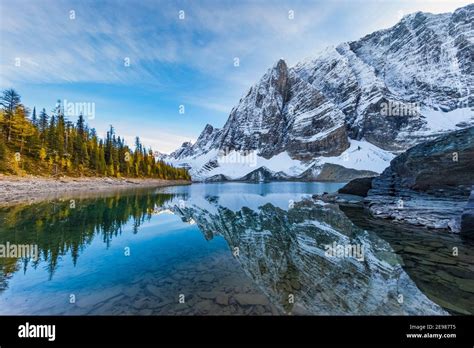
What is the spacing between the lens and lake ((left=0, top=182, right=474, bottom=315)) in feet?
19.9

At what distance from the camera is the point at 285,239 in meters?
13.2

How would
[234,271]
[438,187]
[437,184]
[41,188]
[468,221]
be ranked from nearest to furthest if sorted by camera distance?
[234,271]
[468,221]
[438,187]
[437,184]
[41,188]

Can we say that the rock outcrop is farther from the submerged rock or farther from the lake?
the submerged rock

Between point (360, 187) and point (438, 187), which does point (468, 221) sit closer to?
point (438, 187)

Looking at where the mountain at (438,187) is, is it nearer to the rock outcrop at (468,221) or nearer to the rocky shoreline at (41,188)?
the rock outcrop at (468,221)

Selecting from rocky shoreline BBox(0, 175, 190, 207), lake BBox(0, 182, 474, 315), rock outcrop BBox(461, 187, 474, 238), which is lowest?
lake BBox(0, 182, 474, 315)

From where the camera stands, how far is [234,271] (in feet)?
28.7

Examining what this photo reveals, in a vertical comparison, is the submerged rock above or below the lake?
above

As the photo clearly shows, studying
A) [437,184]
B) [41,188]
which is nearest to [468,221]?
[437,184]

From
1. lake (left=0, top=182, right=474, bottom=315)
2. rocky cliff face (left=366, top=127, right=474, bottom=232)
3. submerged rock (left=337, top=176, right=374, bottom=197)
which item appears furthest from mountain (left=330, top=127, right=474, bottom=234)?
Answer: submerged rock (left=337, top=176, right=374, bottom=197)

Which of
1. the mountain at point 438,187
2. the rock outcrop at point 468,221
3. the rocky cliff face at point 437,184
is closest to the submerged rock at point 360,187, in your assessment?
the mountain at point 438,187

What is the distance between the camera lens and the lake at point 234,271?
6.06m

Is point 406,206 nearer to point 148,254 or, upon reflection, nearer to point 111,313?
point 148,254
